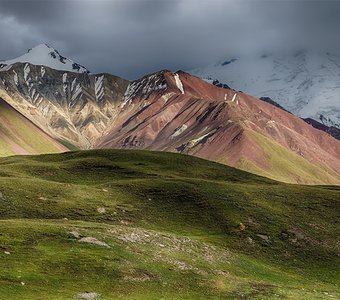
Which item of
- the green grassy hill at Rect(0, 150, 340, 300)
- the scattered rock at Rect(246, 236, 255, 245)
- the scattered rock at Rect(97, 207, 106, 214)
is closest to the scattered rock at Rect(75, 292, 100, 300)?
the green grassy hill at Rect(0, 150, 340, 300)

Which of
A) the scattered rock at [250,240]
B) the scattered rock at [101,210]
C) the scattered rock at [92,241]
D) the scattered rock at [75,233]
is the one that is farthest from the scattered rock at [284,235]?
the scattered rock at [75,233]

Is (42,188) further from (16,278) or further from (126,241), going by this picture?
(16,278)

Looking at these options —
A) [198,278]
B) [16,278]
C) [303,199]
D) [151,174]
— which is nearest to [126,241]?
[198,278]

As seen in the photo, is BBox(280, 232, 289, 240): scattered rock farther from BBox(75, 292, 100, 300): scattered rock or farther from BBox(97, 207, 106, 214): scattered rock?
BBox(75, 292, 100, 300): scattered rock

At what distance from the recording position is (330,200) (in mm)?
89562

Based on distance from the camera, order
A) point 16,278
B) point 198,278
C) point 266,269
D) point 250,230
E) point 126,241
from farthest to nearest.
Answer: point 250,230
point 266,269
point 126,241
point 198,278
point 16,278

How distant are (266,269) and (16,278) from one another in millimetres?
30932

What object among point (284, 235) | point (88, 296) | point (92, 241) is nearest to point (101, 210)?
point (92, 241)

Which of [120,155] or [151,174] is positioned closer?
[151,174]

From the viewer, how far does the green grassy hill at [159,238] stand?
143 ft

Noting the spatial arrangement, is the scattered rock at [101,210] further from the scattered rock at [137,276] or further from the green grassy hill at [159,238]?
the scattered rock at [137,276]

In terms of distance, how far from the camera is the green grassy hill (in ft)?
143

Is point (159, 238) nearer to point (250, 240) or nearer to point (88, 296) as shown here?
point (250, 240)

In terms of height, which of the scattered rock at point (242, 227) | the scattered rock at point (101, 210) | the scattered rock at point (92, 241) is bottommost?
the scattered rock at point (242, 227)
